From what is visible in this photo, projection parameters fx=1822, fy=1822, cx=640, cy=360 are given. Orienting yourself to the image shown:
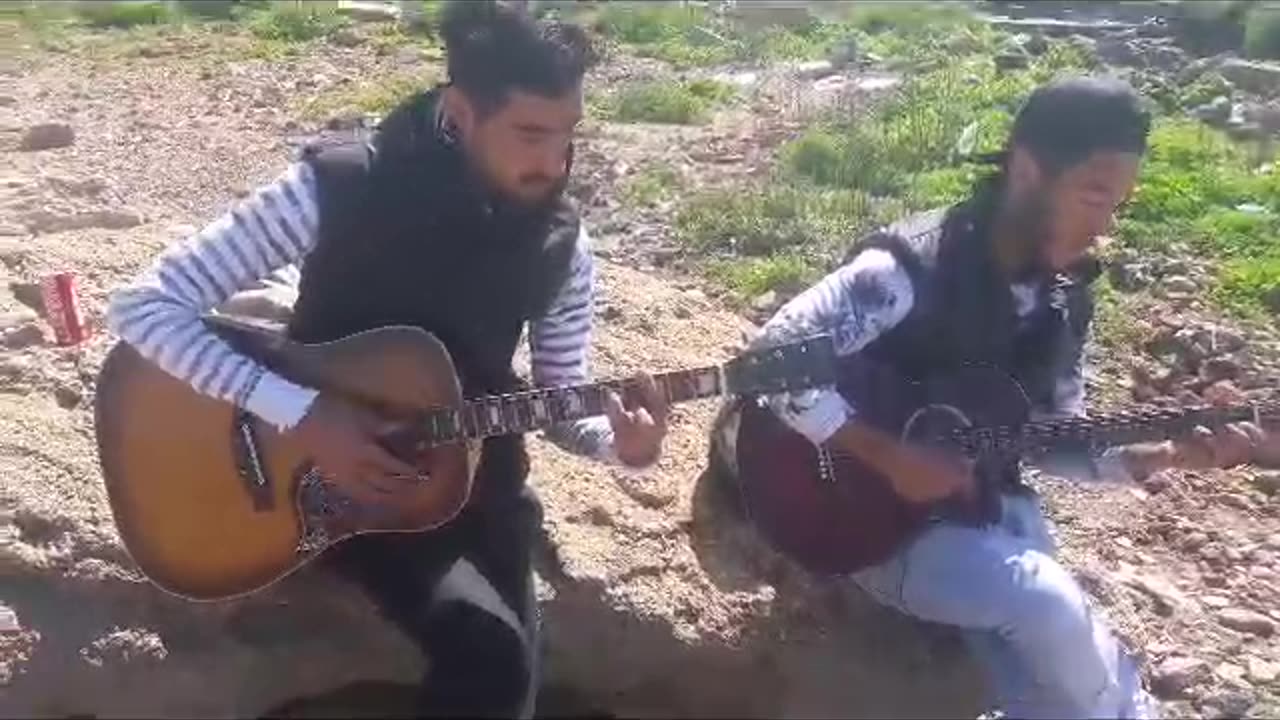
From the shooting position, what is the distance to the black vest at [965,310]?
12.7ft

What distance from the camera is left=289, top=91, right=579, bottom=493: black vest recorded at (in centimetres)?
367

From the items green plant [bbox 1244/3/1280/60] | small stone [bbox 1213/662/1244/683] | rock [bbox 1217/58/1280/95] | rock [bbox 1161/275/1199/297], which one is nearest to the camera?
small stone [bbox 1213/662/1244/683]

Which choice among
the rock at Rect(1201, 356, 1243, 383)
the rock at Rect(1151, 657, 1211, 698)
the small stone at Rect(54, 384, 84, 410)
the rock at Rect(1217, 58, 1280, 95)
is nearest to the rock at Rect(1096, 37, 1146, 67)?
the rock at Rect(1217, 58, 1280, 95)

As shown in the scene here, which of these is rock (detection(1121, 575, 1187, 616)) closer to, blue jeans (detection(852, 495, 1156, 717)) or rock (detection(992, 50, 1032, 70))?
blue jeans (detection(852, 495, 1156, 717))

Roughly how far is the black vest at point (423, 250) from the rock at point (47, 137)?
502 centimetres

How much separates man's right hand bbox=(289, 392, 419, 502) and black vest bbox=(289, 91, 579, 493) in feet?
0.61

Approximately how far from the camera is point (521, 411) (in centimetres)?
373

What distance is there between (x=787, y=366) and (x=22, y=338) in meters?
2.35

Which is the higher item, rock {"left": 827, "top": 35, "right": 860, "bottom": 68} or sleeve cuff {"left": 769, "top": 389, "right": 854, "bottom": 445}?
sleeve cuff {"left": 769, "top": 389, "right": 854, "bottom": 445}

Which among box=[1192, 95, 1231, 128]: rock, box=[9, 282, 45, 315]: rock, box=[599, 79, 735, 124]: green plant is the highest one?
box=[9, 282, 45, 315]: rock

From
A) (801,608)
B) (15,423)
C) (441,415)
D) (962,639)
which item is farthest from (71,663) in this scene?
(962,639)

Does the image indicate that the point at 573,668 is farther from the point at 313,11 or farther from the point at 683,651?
the point at 313,11

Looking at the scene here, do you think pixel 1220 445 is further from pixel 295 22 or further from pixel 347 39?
pixel 295 22

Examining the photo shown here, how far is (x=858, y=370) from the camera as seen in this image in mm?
3939
